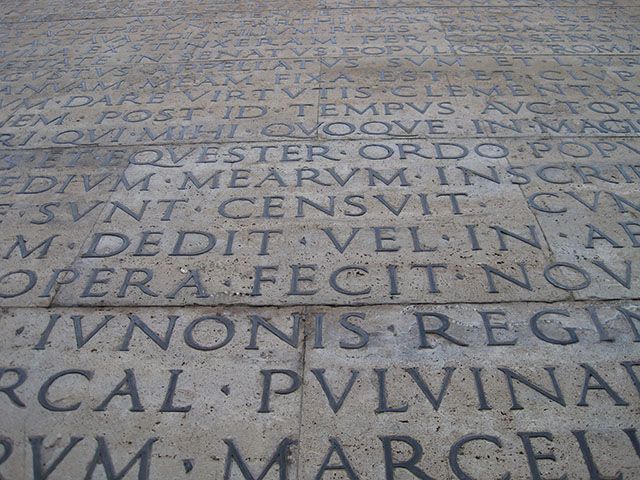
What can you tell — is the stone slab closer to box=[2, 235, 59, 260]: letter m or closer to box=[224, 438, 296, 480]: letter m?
box=[224, 438, 296, 480]: letter m

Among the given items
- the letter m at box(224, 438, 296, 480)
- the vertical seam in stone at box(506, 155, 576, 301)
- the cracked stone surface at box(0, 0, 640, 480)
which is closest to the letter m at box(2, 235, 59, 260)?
the cracked stone surface at box(0, 0, 640, 480)

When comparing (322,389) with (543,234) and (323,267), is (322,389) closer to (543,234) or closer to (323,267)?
(323,267)

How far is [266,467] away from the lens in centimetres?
284

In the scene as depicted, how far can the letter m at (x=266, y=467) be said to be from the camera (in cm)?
280

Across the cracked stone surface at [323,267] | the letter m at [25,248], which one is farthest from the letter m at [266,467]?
the letter m at [25,248]

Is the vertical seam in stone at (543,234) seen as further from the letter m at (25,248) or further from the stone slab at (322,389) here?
the letter m at (25,248)

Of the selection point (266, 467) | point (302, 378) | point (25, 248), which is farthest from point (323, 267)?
point (25, 248)

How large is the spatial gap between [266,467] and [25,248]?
255 centimetres

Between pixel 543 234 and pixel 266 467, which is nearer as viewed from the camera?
pixel 266 467

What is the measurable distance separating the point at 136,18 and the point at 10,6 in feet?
8.67

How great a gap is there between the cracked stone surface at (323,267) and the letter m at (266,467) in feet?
0.04

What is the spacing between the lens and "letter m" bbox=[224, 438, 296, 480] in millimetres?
2805

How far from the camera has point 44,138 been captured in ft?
19.0

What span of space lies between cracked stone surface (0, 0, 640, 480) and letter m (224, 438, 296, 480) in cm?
1
